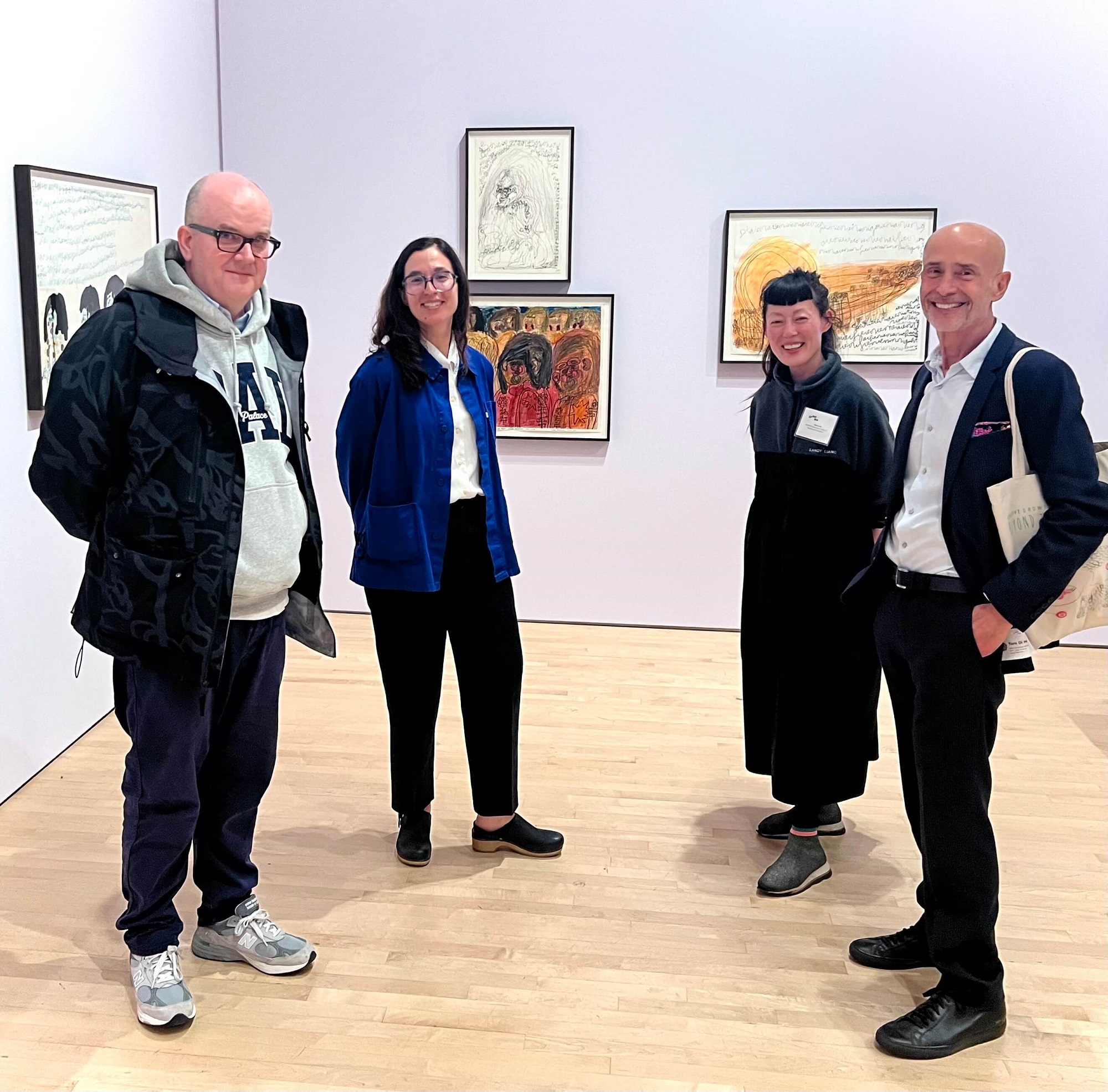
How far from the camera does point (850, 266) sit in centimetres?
506

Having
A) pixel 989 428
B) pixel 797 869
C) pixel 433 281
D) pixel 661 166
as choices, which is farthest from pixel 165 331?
pixel 661 166

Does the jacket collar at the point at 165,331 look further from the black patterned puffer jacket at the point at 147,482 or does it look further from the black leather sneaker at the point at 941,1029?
the black leather sneaker at the point at 941,1029

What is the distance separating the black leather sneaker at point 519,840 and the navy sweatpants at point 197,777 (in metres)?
0.73

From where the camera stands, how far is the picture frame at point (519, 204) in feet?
16.8

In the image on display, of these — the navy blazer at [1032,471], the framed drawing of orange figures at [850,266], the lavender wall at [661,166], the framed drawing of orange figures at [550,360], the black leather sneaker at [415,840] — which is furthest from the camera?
the framed drawing of orange figures at [550,360]

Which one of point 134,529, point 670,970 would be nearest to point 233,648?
point 134,529

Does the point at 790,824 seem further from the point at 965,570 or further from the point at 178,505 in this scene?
the point at 178,505

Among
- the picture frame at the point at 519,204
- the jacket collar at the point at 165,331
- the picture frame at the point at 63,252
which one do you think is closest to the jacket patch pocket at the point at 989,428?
the jacket collar at the point at 165,331

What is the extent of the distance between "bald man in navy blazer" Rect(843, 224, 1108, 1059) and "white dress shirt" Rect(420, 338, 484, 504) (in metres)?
1.09

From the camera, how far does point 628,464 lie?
5379 millimetres

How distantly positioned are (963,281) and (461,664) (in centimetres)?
162

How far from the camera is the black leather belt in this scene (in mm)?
2234

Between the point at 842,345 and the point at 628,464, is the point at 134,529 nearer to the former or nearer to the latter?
the point at 628,464

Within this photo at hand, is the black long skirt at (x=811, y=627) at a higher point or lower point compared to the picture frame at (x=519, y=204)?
lower
